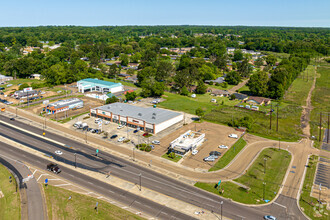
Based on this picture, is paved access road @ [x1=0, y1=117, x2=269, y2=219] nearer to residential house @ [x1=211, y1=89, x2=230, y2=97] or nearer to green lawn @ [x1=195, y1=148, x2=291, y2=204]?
green lawn @ [x1=195, y1=148, x2=291, y2=204]

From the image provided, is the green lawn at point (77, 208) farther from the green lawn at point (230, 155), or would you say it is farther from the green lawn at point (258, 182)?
the green lawn at point (230, 155)

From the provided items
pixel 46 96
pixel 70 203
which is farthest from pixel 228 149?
A: pixel 46 96

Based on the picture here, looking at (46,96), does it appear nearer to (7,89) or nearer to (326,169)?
(7,89)

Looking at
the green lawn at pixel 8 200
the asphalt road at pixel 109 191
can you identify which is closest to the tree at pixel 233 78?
the asphalt road at pixel 109 191

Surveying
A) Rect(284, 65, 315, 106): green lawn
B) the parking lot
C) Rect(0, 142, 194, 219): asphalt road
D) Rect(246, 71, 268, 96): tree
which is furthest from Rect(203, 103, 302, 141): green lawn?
Rect(0, 142, 194, 219): asphalt road

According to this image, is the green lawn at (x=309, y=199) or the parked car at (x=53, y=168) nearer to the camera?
the green lawn at (x=309, y=199)

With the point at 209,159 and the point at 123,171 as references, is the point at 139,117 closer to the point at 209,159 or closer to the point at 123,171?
the point at 123,171

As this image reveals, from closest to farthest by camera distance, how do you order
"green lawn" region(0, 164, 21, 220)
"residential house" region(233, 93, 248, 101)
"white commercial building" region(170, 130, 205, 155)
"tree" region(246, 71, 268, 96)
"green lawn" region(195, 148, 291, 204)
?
"green lawn" region(0, 164, 21, 220) < "green lawn" region(195, 148, 291, 204) < "white commercial building" region(170, 130, 205, 155) < "residential house" region(233, 93, 248, 101) < "tree" region(246, 71, 268, 96)
